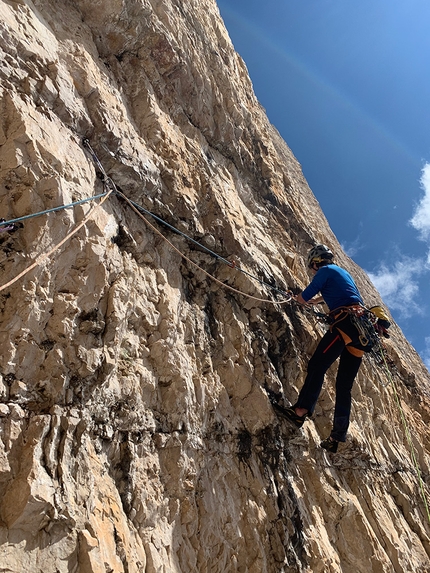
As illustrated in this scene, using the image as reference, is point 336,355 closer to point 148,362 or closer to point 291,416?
point 291,416

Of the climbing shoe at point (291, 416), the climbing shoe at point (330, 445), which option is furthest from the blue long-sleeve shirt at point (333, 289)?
the climbing shoe at point (330, 445)

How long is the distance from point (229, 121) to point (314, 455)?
20.8 feet

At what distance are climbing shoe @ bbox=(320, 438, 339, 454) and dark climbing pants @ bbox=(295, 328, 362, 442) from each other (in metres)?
0.07

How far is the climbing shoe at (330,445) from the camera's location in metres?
5.01

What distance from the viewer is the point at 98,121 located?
187 inches

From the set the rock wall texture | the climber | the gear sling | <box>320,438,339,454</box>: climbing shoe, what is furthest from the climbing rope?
<box>320,438,339,454</box>: climbing shoe

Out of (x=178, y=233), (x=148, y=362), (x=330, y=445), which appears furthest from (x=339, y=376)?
Answer: (x=178, y=233)

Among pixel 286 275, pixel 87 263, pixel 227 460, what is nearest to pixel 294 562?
pixel 227 460

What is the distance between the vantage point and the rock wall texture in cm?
294

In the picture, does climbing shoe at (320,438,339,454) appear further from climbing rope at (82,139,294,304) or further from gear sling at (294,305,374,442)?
climbing rope at (82,139,294,304)

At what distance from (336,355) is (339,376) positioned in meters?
0.29

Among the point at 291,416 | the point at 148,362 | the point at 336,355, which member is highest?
the point at 336,355

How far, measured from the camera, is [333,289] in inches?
209

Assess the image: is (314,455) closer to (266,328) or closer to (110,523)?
(266,328)
